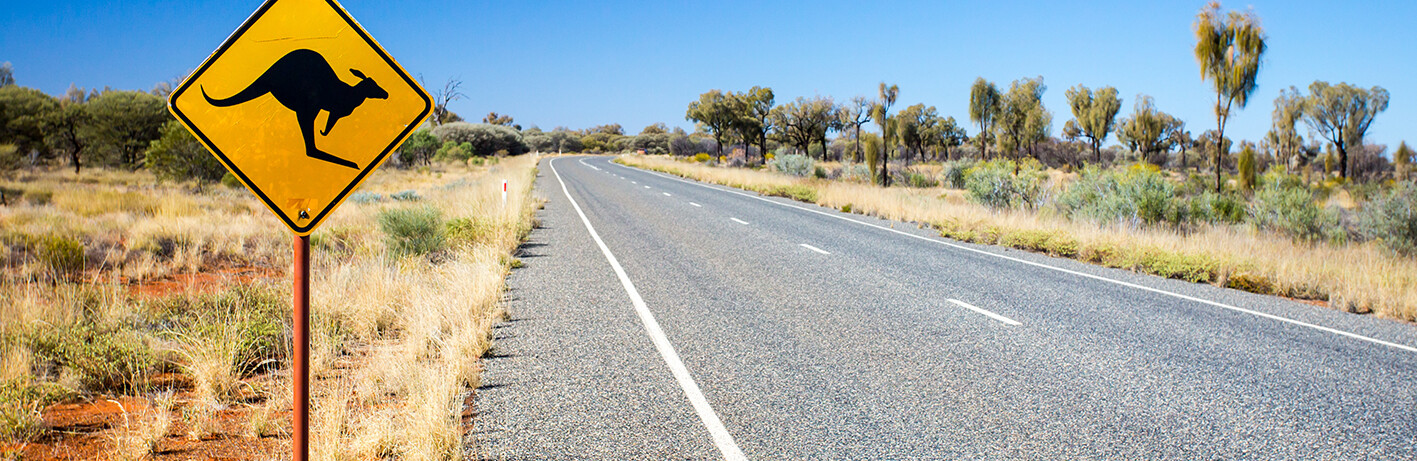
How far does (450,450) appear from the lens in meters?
3.40

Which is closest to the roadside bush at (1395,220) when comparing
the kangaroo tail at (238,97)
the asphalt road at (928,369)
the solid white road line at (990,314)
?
the asphalt road at (928,369)

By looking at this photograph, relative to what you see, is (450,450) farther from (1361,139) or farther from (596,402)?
(1361,139)

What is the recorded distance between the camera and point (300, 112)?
7.91 ft

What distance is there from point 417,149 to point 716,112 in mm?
24615

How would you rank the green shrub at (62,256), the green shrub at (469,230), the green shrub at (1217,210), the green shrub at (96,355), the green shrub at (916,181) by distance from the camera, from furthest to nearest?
1. the green shrub at (916,181)
2. the green shrub at (1217,210)
3. the green shrub at (469,230)
4. the green shrub at (62,256)
5. the green shrub at (96,355)

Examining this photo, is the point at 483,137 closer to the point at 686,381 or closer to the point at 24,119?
the point at 24,119

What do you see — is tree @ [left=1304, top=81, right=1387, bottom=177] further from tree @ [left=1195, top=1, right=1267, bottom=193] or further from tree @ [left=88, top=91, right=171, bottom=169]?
tree @ [left=88, top=91, right=171, bottom=169]

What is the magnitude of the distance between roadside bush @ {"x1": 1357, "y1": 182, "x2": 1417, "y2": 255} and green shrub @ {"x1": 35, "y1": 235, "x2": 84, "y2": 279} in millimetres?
Answer: 19168

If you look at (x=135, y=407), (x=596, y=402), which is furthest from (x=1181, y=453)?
(x=135, y=407)

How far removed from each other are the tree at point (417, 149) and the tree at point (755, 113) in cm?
2478

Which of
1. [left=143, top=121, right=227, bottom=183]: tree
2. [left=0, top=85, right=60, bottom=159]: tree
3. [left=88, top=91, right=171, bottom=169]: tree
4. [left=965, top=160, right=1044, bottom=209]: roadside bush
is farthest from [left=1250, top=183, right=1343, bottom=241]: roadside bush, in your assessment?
[left=0, top=85, right=60, bottom=159]: tree

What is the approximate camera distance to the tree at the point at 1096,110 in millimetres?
52156

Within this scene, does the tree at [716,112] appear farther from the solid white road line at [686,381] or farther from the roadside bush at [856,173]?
the solid white road line at [686,381]

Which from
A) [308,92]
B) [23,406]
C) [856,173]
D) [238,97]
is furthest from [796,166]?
[238,97]
